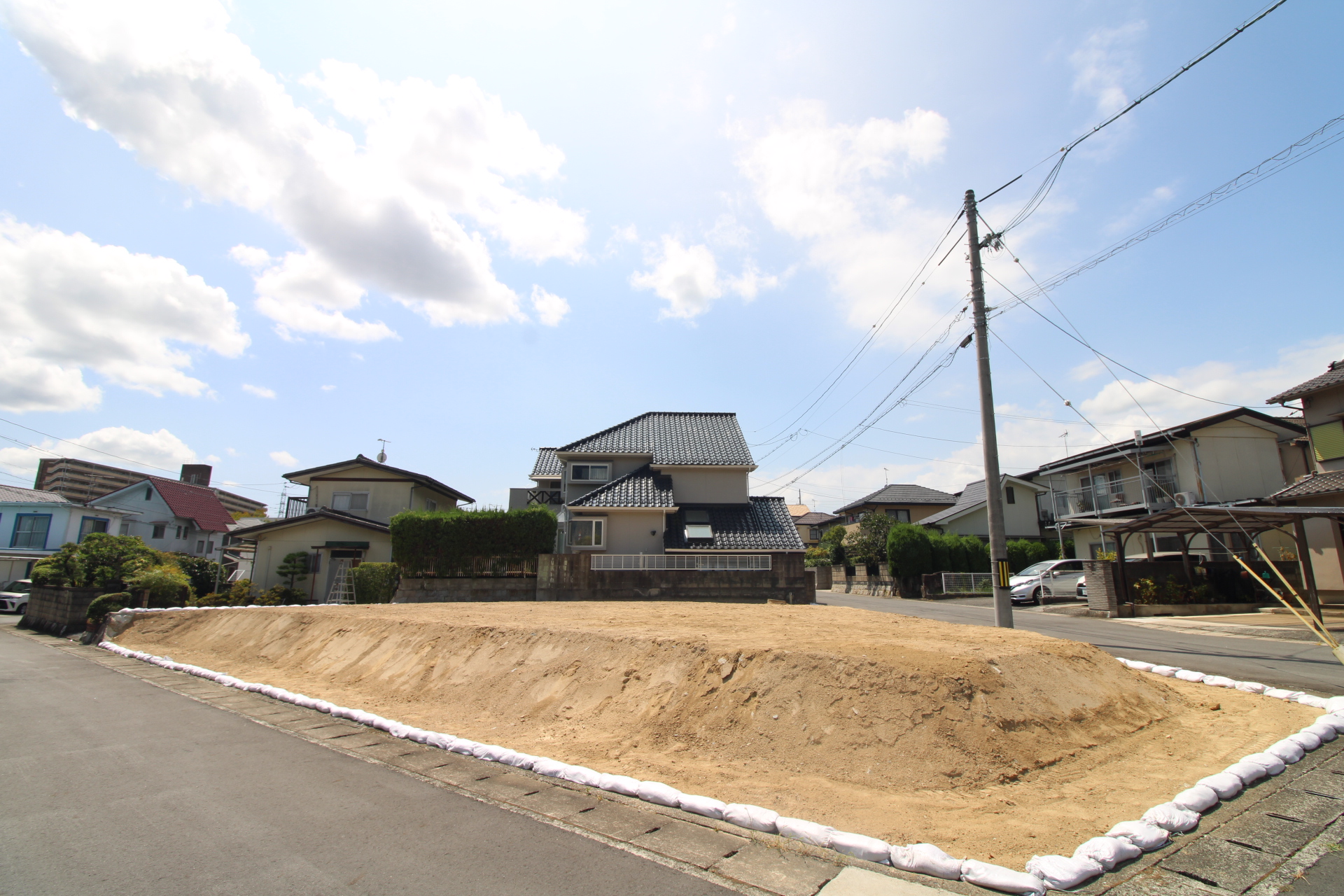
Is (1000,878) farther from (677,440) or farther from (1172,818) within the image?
(677,440)

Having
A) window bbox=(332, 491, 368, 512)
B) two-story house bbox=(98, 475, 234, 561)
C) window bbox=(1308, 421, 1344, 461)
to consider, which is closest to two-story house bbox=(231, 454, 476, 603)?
window bbox=(332, 491, 368, 512)

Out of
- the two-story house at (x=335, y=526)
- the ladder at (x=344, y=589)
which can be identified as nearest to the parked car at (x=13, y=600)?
the two-story house at (x=335, y=526)

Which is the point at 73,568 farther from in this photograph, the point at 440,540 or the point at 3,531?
the point at 3,531

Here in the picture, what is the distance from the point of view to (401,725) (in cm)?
680

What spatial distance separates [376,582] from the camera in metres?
19.5

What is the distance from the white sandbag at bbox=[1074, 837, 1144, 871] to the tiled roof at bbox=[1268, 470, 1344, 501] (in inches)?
812

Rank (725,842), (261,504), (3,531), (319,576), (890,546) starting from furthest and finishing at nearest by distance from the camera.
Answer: (261,504) → (3,531) → (890,546) → (319,576) → (725,842)

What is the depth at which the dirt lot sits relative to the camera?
14.9 feet

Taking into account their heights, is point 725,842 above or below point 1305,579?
below

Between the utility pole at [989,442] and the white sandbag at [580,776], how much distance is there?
8.36 meters

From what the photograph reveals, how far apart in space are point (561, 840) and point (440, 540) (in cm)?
1667

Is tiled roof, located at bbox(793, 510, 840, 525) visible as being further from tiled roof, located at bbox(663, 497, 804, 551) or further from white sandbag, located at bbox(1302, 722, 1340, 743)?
white sandbag, located at bbox(1302, 722, 1340, 743)

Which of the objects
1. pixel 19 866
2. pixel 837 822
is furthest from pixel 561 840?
pixel 19 866

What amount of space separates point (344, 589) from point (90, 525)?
2607cm
